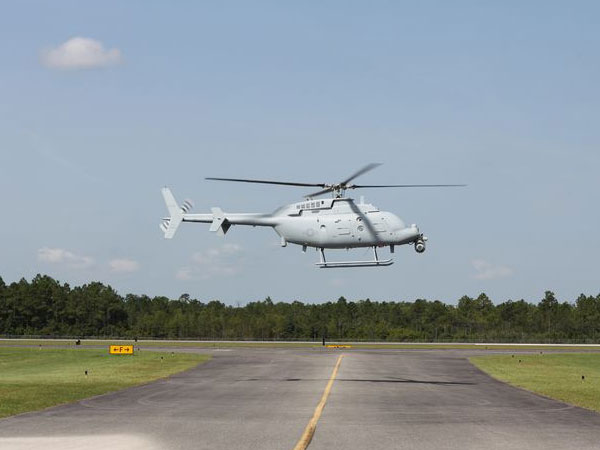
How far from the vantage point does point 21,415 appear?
97.6ft

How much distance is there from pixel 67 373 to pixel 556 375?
111 ft

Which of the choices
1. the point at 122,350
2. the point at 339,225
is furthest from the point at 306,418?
the point at 122,350

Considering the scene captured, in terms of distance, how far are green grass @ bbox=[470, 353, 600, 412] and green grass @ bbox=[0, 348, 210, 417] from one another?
2237cm

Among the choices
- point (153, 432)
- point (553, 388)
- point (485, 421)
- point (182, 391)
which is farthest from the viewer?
point (553, 388)

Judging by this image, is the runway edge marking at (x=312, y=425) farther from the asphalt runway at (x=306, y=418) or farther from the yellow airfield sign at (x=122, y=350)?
the yellow airfield sign at (x=122, y=350)

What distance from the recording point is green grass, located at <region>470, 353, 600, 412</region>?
41438mm

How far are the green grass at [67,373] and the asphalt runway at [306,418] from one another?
2077mm

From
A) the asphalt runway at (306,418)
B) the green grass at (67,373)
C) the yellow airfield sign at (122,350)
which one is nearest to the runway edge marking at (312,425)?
the asphalt runway at (306,418)

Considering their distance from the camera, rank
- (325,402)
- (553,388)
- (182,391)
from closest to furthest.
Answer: (325,402)
(182,391)
(553,388)

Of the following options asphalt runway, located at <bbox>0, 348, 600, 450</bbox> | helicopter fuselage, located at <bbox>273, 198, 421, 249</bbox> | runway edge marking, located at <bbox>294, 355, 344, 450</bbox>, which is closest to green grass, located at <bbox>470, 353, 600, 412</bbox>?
asphalt runway, located at <bbox>0, 348, 600, 450</bbox>

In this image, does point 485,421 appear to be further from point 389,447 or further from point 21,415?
point 21,415

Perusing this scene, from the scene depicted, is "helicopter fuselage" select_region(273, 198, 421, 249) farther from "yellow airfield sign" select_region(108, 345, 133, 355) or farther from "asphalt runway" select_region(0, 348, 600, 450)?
"yellow airfield sign" select_region(108, 345, 133, 355)

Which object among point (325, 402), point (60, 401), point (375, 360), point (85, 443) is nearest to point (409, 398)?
point (325, 402)

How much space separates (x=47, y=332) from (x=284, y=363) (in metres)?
132
